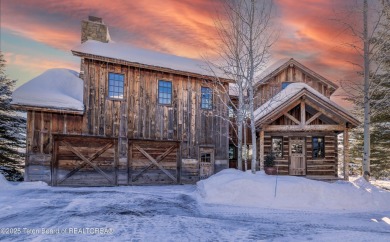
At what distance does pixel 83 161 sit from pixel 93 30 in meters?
8.45

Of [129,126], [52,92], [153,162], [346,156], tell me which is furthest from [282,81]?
[52,92]

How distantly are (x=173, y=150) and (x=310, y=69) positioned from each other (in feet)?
42.8

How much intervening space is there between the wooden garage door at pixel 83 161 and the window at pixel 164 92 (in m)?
3.65

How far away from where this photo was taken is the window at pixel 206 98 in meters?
17.0

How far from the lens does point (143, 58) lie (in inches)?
624

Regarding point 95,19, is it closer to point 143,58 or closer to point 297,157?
point 143,58

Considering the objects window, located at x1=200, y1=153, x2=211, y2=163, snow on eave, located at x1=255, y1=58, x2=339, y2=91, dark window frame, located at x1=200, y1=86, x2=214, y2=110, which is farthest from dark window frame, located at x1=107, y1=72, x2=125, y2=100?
snow on eave, located at x1=255, y1=58, x2=339, y2=91

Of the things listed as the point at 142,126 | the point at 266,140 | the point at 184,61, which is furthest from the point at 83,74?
the point at 266,140

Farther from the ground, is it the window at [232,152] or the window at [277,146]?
the window at [277,146]

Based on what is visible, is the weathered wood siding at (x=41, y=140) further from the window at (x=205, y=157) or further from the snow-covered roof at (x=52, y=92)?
the window at (x=205, y=157)

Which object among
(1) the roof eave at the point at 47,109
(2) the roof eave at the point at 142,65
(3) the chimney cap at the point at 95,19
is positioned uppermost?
(3) the chimney cap at the point at 95,19

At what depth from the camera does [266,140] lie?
18.6 m

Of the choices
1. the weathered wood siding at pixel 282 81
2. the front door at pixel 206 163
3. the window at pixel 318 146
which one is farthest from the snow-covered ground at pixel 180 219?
the weathered wood siding at pixel 282 81

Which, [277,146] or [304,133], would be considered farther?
[277,146]
